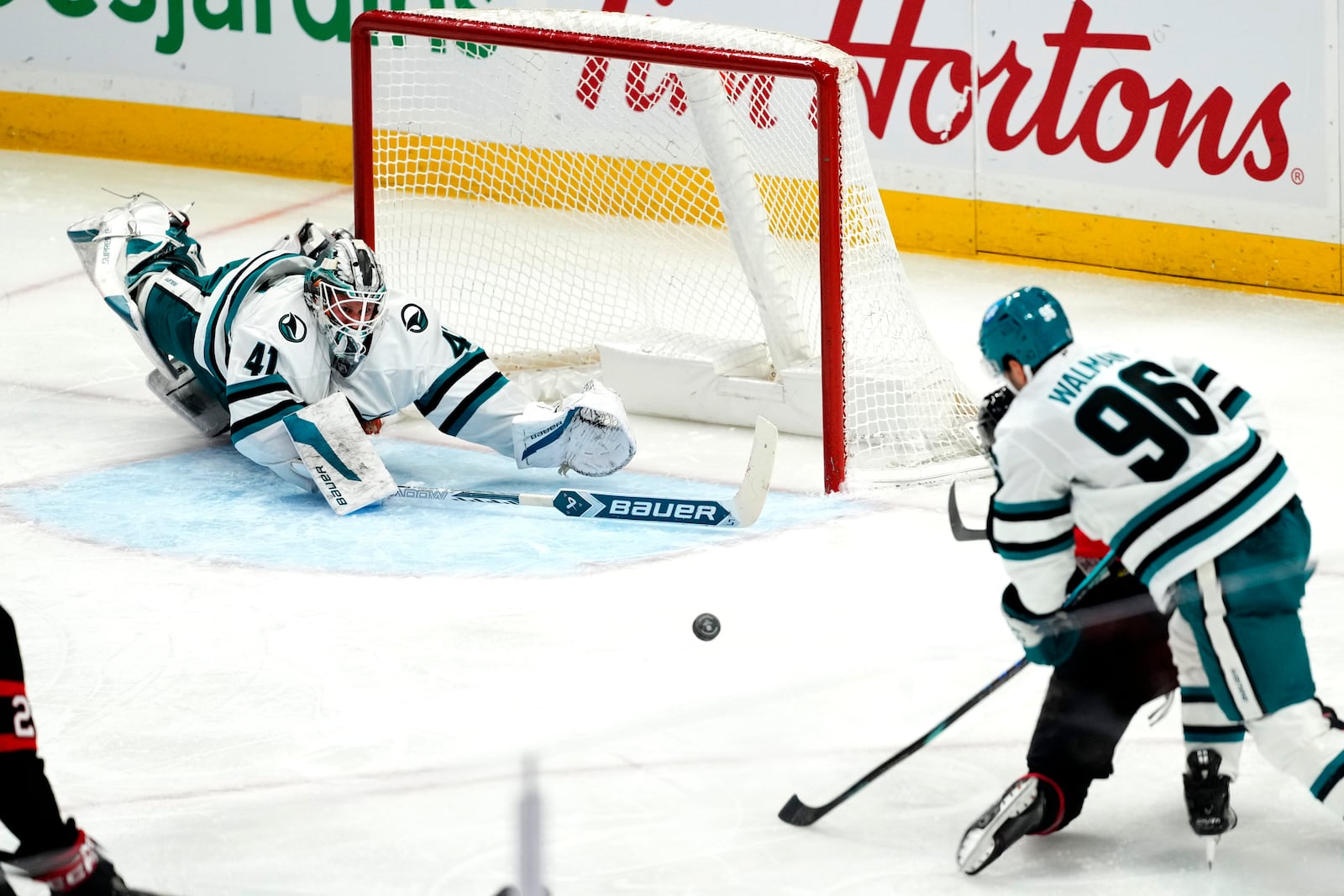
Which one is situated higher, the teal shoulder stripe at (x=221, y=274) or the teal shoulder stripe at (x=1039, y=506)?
the teal shoulder stripe at (x=1039, y=506)

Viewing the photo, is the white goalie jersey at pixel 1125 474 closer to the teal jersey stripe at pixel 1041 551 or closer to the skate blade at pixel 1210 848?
the teal jersey stripe at pixel 1041 551

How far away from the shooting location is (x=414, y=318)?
Result: 499cm

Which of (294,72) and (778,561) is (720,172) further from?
(294,72)

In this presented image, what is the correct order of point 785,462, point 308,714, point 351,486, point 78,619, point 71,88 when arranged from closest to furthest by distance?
point 308,714
point 78,619
point 351,486
point 785,462
point 71,88

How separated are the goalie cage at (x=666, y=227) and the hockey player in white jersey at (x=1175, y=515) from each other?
6.21 feet

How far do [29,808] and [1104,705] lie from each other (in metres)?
1.51

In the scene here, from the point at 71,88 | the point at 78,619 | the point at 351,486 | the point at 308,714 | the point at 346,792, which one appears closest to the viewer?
the point at 346,792

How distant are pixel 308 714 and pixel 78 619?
728 millimetres

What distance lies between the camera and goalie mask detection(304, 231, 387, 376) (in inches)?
188

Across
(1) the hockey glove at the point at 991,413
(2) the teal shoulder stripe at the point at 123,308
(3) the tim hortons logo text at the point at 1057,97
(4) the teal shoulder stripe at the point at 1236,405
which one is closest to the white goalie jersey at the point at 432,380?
(2) the teal shoulder stripe at the point at 123,308

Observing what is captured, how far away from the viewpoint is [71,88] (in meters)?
8.36

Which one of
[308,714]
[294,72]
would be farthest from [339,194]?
[308,714]

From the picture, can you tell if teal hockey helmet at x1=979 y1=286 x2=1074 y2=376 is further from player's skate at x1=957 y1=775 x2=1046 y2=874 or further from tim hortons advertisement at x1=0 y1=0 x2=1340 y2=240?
tim hortons advertisement at x1=0 y1=0 x2=1340 y2=240

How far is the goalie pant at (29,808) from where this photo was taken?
2.68 meters
